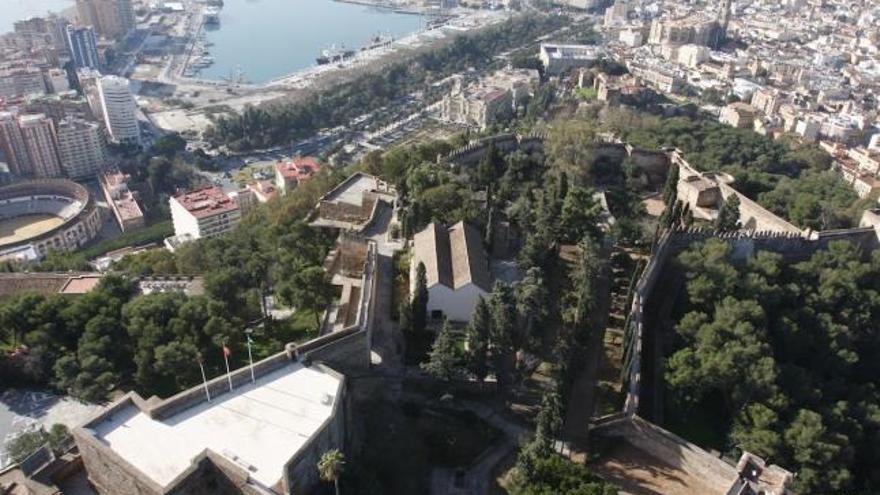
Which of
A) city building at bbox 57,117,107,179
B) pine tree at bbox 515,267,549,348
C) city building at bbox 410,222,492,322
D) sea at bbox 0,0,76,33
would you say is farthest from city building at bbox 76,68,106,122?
pine tree at bbox 515,267,549,348

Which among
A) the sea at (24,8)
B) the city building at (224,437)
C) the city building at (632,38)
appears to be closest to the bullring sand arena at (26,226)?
the city building at (224,437)

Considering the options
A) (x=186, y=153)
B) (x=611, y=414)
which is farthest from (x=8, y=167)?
(x=611, y=414)

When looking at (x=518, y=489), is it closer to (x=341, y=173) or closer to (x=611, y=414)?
(x=611, y=414)

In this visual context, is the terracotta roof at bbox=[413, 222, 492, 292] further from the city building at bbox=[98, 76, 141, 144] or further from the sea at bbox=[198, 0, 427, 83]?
the sea at bbox=[198, 0, 427, 83]

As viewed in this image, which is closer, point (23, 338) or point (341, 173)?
point (23, 338)

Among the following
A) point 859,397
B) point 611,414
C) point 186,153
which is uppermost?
point 611,414

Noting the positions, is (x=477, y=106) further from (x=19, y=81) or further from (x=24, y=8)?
(x=24, y=8)

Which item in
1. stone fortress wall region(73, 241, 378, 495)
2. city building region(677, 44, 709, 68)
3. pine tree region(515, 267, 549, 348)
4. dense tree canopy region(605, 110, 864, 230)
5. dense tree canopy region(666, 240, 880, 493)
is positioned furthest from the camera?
city building region(677, 44, 709, 68)
